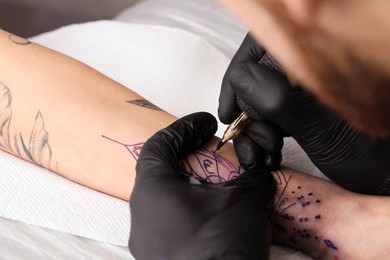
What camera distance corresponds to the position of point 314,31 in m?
0.54

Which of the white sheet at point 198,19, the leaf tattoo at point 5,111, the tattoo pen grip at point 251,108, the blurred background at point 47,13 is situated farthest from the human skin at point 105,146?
the blurred background at point 47,13

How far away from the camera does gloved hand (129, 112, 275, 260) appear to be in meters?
0.78

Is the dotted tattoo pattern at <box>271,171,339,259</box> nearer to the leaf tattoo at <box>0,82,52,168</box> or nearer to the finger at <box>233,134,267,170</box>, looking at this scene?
the finger at <box>233,134,267,170</box>

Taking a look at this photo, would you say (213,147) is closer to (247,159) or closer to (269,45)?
(247,159)

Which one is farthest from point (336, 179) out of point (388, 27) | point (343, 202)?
point (388, 27)

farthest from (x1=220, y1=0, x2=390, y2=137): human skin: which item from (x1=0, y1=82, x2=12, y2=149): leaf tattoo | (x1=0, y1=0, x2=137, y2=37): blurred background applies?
(x1=0, y1=0, x2=137, y2=37): blurred background

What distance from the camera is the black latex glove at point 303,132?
917mm

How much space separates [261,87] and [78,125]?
0.36 meters

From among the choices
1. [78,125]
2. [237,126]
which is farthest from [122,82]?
[237,126]

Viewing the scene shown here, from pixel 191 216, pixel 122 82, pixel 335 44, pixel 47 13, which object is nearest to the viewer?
pixel 335 44

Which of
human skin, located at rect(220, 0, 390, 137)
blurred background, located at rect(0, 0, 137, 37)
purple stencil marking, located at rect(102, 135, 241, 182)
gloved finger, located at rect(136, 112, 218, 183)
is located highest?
human skin, located at rect(220, 0, 390, 137)

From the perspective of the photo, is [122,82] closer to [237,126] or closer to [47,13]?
[237,126]

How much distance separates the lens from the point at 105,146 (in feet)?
3.53

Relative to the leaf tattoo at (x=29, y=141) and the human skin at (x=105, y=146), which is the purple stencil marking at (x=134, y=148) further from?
the leaf tattoo at (x=29, y=141)
